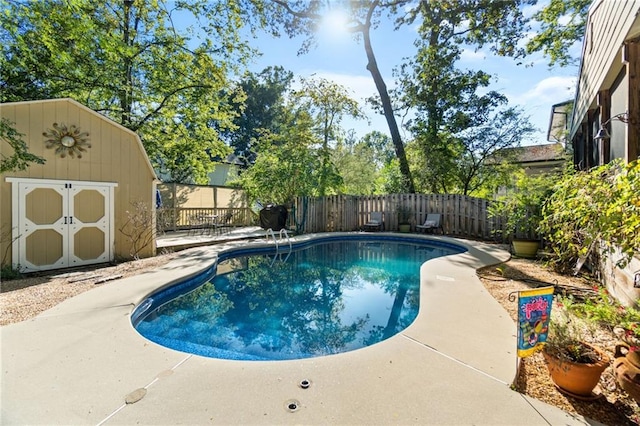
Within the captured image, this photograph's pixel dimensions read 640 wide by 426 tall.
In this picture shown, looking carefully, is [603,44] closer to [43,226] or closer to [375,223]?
[375,223]

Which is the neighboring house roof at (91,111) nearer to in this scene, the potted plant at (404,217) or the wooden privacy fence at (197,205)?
the wooden privacy fence at (197,205)

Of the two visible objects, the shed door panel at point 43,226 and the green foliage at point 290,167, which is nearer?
the shed door panel at point 43,226

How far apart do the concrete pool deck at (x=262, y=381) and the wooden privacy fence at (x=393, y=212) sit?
7.94m

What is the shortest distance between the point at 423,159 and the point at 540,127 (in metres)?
4.63

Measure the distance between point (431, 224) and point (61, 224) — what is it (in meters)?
10.8

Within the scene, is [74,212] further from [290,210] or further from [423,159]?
[423,159]

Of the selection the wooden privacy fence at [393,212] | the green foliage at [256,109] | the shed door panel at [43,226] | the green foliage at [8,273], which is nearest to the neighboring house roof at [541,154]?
the wooden privacy fence at [393,212]

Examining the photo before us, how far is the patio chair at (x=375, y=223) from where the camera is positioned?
12.1m

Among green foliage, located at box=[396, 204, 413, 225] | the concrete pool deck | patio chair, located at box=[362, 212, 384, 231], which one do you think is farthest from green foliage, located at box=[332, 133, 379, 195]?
the concrete pool deck

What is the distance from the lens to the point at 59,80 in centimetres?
853

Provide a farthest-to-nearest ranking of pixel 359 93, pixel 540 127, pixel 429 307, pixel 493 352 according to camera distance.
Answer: pixel 359 93, pixel 540 127, pixel 429 307, pixel 493 352

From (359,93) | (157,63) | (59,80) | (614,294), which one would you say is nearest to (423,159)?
(359,93)

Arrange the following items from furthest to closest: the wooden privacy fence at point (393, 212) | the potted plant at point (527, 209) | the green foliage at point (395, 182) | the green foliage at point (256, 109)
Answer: the green foliage at point (256, 109)
the green foliage at point (395, 182)
the wooden privacy fence at point (393, 212)
the potted plant at point (527, 209)

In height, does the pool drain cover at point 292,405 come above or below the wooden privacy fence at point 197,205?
below
